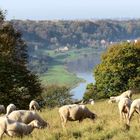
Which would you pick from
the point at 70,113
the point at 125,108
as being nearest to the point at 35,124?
the point at 70,113

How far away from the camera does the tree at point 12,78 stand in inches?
1633

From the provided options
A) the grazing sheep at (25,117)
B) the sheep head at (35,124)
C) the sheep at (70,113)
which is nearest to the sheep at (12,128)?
the sheep head at (35,124)

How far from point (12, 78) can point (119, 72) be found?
30.1 m

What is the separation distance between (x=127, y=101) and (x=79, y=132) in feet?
14.4

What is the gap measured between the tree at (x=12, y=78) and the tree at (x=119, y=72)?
23.0m

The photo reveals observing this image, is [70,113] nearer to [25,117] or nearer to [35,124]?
[25,117]

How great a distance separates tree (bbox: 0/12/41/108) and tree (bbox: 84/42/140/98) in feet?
75.5

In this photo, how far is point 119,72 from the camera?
71.0 metres

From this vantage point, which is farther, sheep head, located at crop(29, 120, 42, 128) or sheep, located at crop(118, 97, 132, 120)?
sheep, located at crop(118, 97, 132, 120)

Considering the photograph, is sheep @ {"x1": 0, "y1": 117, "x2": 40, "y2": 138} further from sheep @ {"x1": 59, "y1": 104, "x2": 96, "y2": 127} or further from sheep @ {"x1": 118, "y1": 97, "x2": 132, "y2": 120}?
sheep @ {"x1": 118, "y1": 97, "x2": 132, "y2": 120}

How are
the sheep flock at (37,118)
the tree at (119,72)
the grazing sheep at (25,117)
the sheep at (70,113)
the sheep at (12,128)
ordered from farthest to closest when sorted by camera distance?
the tree at (119,72) < the sheep at (70,113) < the grazing sheep at (25,117) < the sheep flock at (37,118) < the sheep at (12,128)

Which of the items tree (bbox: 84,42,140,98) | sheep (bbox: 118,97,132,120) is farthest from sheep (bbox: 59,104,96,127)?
tree (bbox: 84,42,140,98)

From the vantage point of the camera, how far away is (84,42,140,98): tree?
2753 inches

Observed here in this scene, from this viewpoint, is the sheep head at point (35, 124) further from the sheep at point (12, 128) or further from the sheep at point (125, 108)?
the sheep at point (125, 108)
